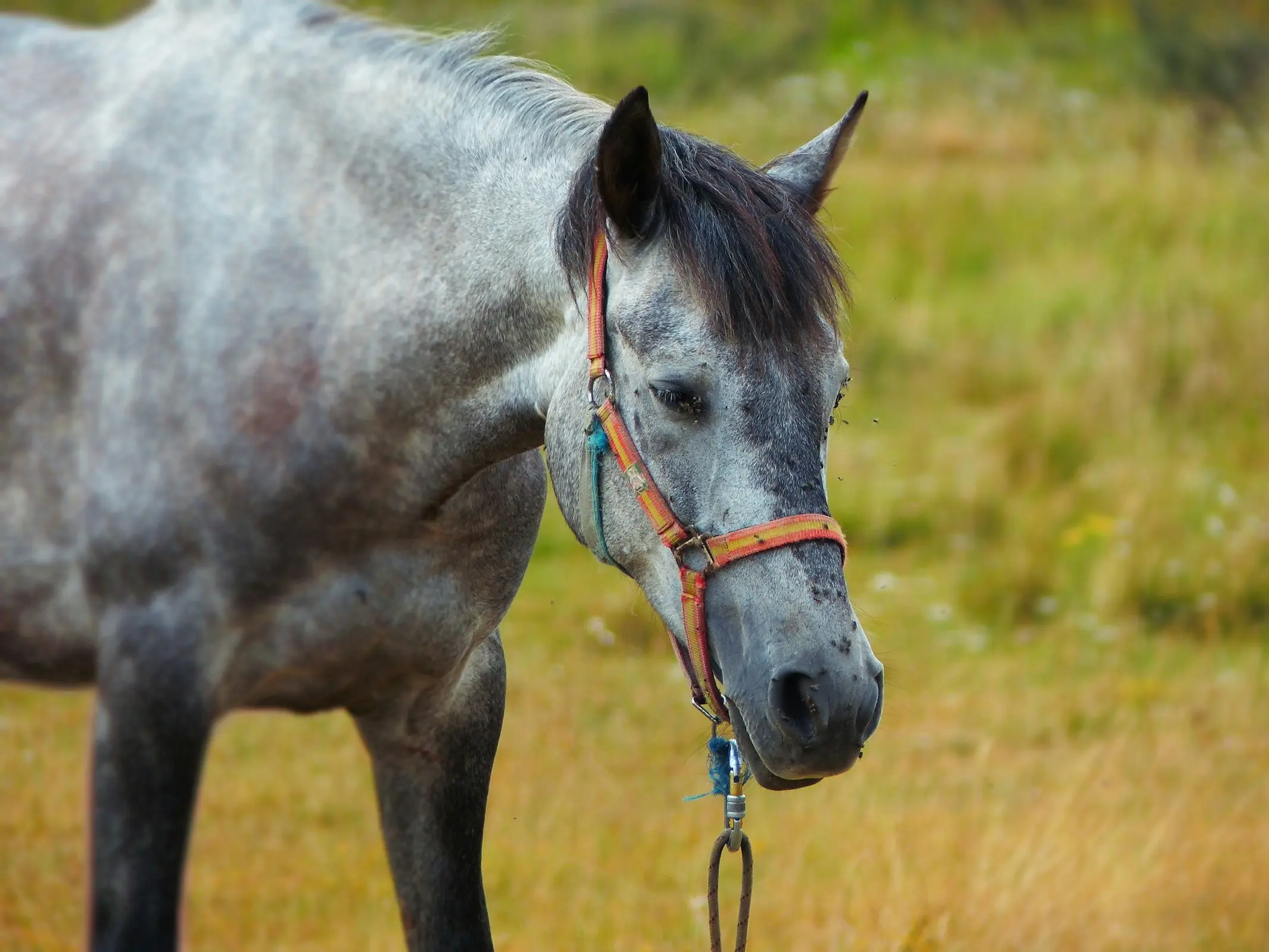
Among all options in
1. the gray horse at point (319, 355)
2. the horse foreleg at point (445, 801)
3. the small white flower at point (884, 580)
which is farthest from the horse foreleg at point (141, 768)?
the small white flower at point (884, 580)

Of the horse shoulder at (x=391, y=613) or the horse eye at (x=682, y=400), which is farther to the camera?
the horse shoulder at (x=391, y=613)

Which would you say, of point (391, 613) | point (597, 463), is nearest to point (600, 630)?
point (391, 613)

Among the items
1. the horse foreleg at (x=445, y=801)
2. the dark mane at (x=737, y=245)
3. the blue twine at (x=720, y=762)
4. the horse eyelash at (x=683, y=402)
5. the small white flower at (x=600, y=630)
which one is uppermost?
the dark mane at (x=737, y=245)

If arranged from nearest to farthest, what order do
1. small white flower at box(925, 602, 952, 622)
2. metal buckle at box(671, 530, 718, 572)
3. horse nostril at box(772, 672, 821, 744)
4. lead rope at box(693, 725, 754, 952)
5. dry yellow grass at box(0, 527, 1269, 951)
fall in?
horse nostril at box(772, 672, 821, 744), metal buckle at box(671, 530, 718, 572), lead rope at box(693, 725, 754, 952), dry yellow grass at box(0, 527, 1269, 951), small white flower at box(925, 602, 952, 622)

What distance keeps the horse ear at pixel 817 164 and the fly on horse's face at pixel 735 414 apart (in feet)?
0.46

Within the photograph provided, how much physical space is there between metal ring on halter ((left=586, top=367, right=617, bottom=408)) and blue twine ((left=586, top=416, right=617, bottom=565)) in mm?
26

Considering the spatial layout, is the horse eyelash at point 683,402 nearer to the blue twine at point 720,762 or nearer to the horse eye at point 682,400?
the horse eye at point 682,400

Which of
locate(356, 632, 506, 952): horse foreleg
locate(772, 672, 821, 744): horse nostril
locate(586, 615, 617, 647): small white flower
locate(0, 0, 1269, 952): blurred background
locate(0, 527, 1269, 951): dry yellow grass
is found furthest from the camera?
locate(586, 615, 617, 647): small white flower

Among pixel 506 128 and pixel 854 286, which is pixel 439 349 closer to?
pixel 506 128

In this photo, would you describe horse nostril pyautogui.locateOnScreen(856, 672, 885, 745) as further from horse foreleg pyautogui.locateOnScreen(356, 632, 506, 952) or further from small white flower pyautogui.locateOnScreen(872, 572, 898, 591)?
small white flower pyautogui.locateOnScreen(872, 572, 898, 591)

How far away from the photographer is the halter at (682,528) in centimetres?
223

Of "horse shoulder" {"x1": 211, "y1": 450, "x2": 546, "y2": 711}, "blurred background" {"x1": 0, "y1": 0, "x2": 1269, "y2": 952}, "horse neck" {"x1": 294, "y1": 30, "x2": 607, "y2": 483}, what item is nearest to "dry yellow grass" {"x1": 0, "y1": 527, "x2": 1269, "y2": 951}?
"blurred background" {"x1": 0, "y1": 0, "x2": 1269, "y2": 952}

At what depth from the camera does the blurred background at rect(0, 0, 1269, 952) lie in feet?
13.1

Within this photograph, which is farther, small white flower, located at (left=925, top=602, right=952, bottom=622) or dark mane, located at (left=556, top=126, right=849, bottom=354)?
small white flower, located at (left=925, top=602, right=952, bottom=622)
